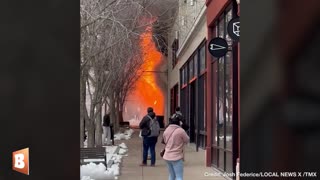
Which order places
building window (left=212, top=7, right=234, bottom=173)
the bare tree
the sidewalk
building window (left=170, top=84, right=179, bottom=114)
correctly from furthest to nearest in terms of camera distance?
1. building window (left=170, top=84, right=179, bottom=114)
2. the bare tree
3. the sidewalk
4. building window (left=212, top=7, right=234, bottom=173)

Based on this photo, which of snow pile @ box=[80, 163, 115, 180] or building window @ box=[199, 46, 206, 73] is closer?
snow pile @ box=[80, 163, 115, 180]

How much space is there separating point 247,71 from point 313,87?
45cm

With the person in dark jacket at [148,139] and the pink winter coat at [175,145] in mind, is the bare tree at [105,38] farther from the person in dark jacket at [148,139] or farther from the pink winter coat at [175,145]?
the pink winter coat at [175,145]

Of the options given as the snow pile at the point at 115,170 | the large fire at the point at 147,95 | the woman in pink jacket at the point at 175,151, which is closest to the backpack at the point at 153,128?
the snow pile at the point at 115,170

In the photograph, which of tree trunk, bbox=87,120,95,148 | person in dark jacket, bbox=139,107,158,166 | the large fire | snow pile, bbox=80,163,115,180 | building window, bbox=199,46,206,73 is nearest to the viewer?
→ snow pile, bbox=80,163,115,180

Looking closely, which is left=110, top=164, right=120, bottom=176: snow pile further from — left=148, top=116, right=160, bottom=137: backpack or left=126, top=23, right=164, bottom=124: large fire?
left=126, top=23, right=164, bottom=124: large fire

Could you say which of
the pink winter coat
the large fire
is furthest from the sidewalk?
the large fire

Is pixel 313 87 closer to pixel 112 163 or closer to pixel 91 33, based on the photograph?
pixel 91 33

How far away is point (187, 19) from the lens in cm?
2625
